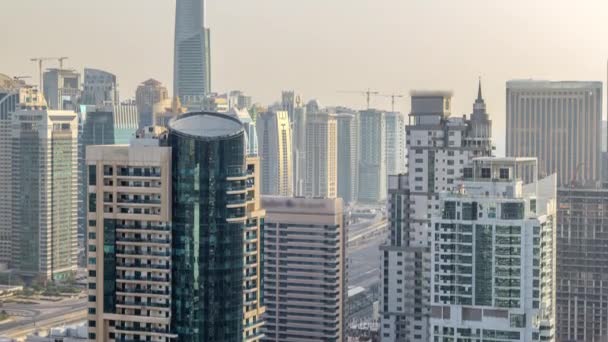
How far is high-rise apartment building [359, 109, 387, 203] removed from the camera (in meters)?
37.3

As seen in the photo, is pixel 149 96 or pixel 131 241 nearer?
pixel 131 241

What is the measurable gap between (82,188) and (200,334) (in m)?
14.7

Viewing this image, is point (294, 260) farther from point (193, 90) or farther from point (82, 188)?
point (193, 90)

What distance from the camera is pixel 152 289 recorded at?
33.9 ft

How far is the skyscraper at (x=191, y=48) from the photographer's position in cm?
3731

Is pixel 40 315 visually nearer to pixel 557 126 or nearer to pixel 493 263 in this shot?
pixel 557 126

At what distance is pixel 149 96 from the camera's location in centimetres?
3312

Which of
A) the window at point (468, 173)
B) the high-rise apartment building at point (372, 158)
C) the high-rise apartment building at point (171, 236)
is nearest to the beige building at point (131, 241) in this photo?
the high-rise apartment building at point (171, 236)

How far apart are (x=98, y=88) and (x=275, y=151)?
17.1ft

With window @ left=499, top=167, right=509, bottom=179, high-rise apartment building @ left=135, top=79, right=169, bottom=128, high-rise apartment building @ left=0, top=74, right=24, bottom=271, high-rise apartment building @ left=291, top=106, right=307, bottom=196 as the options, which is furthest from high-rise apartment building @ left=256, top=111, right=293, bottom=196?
window @ left=499, top=167, right=509, bottom=179

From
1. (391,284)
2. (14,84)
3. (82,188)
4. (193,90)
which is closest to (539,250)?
(391,284)

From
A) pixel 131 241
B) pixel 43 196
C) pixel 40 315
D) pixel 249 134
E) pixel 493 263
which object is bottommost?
pixel 40 315

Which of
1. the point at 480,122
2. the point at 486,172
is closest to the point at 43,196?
the point at 480,122

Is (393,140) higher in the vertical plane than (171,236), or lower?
higher
